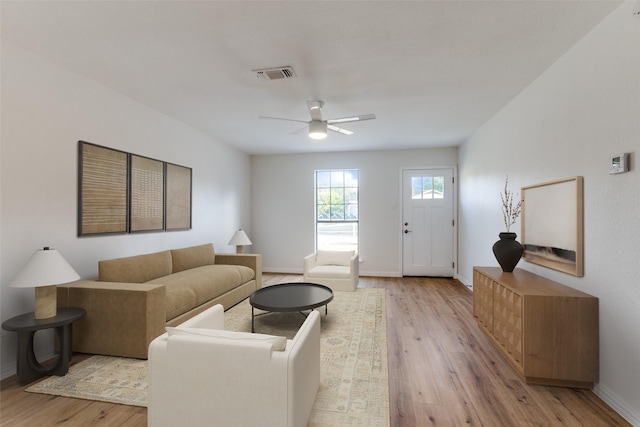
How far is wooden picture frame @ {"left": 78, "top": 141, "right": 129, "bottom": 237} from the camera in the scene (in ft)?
9.36

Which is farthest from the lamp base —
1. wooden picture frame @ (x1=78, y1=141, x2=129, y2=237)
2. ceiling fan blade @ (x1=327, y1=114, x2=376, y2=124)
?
ceiling fan blade @ (x1=327, y1=114, x2=376, y2=124)

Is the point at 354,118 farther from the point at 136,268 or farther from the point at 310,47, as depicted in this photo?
the point at 136,268

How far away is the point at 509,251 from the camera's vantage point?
283 centimetres

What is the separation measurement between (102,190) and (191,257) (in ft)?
4.65

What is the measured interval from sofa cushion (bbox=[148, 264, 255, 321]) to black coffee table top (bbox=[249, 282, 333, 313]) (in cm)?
58

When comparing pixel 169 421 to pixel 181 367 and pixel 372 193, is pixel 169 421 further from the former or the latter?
pixel 372 193

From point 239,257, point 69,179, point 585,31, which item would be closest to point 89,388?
point 69,179

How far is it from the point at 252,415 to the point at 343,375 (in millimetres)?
1027

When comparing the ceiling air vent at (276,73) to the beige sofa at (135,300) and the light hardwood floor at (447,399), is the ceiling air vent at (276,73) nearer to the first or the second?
the beige sofa at (135,300)

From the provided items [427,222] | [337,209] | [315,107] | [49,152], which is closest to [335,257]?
[337,209]

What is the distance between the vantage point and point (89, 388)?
211 cm

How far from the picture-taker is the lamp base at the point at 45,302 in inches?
87.6

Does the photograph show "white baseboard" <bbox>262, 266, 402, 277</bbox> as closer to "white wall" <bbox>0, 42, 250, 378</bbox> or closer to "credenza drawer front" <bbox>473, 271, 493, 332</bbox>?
"credenza drawer front" <bbox>473, 271, 493, 332</bbox>


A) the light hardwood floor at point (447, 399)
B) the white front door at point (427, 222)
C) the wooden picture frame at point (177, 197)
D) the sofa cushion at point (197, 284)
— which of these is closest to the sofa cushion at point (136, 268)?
the sofa cushion at point (197, 284)
